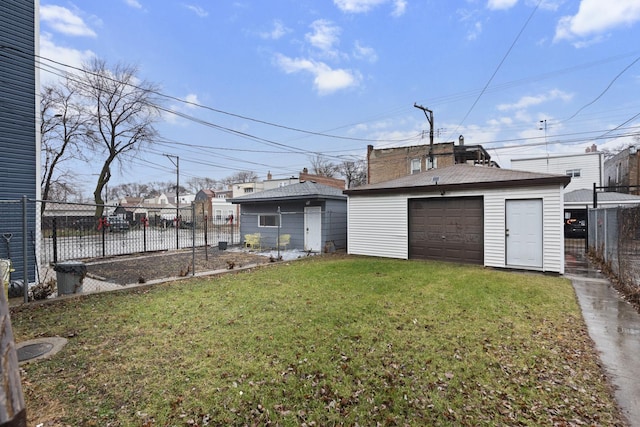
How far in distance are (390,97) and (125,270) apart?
18474mm

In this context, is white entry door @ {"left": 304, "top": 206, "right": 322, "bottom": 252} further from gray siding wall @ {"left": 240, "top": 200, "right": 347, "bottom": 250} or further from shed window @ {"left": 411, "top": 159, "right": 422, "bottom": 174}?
shed window @ {"left": 411, "top": 159, "right": 422, "bottom": 174}

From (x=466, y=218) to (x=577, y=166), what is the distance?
18380 millimetres

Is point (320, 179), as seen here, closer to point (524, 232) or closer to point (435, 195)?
point (435, 195)

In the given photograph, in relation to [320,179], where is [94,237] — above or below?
below

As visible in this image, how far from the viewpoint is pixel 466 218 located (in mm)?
10617

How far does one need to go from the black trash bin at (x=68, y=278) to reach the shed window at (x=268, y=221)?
396 inches

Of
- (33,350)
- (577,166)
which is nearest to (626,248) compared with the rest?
(33,350)

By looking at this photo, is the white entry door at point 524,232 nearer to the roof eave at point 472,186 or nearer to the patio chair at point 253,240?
the roof eave at point 472,186

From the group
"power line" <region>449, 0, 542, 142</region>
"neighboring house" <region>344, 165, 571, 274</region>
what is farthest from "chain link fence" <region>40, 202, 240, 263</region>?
"power line" <region>449, 0, 542, 142</region>

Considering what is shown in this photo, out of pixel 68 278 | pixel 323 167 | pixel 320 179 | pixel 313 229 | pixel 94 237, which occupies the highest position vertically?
pixel 323 167

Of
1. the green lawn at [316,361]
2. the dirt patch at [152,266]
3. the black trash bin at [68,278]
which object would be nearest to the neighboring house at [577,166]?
the green lawn at [316,361]

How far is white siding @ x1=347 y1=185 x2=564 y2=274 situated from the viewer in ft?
29.4

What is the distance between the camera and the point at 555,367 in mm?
3633

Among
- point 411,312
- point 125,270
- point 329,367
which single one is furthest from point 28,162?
point 411,312
